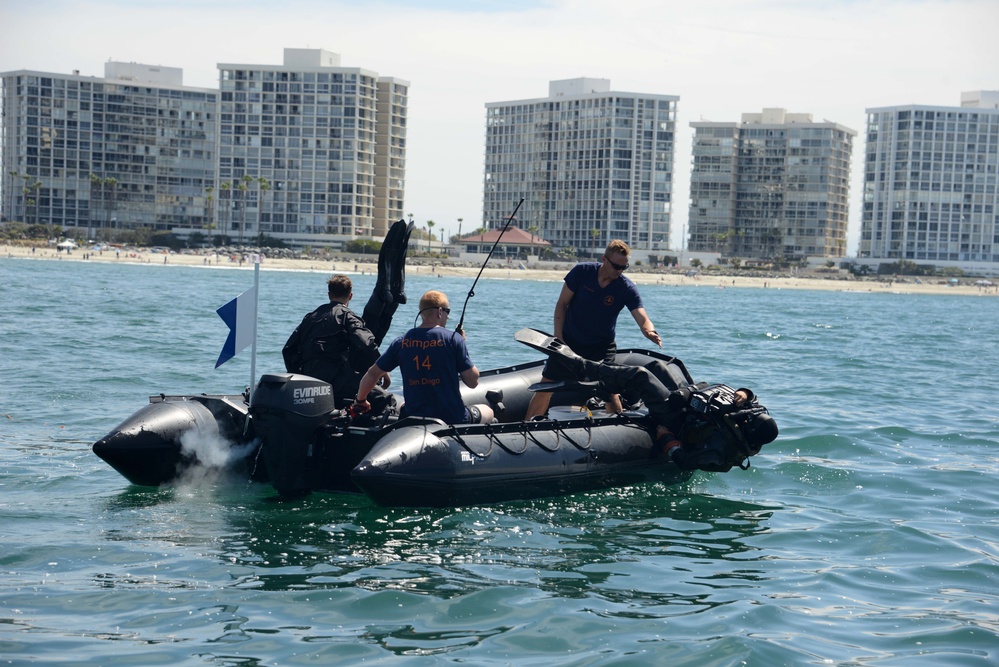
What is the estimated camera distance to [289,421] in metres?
8.05

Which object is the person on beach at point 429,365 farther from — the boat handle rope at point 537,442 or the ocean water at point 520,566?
the ocean water at point 520,566

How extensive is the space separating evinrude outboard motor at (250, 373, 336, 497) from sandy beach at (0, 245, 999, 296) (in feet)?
251

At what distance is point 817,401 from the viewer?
55.7ft

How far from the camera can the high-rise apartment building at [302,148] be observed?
123 metres

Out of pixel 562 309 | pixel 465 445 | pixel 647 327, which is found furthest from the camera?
pixel 562 309

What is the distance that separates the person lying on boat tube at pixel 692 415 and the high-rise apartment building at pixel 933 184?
141m

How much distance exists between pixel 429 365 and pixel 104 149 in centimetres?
12744

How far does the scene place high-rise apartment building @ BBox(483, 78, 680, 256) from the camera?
A: 13538 centimetres

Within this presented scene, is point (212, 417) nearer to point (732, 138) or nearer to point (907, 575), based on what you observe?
point (907, 575)

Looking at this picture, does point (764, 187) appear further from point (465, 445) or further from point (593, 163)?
point (465, 445)

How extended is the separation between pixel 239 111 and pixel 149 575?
417 feet

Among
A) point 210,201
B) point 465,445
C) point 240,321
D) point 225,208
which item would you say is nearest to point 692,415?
point 465,445

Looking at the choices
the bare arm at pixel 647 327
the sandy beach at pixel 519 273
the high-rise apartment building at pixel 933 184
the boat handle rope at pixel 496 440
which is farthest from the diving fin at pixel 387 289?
the high-rise apartment building at pixel 933 184

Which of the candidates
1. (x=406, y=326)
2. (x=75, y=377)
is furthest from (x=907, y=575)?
(x=406, y=326)
